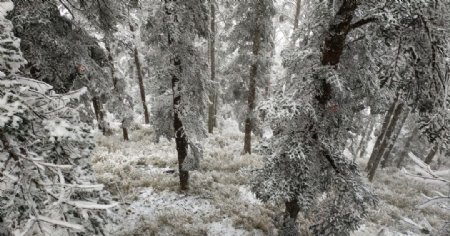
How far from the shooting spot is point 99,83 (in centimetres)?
912

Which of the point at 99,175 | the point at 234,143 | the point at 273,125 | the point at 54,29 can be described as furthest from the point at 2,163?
the point at 234,143

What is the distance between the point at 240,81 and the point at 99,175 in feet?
34.6

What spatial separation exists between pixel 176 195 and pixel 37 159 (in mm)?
9782

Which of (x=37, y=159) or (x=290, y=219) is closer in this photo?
(x=37, y=159)

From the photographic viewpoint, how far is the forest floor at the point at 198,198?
10.2 meters

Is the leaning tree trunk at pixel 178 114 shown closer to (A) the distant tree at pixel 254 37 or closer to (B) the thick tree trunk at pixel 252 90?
(A) the distant tree at pixel 254 37

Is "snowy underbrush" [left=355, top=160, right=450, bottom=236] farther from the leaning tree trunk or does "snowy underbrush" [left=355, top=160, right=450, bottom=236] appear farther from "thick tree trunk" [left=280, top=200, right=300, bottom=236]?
the leaning tree trunk

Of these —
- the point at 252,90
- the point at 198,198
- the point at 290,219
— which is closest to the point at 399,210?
the point at 252,90

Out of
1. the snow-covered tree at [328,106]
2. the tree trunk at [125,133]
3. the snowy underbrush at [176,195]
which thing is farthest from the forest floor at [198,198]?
the snow-covered tree at [328,106]

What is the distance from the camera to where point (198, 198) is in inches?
471

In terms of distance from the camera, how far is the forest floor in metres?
10.2

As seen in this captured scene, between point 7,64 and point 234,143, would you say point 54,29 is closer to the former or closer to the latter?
point 7,64

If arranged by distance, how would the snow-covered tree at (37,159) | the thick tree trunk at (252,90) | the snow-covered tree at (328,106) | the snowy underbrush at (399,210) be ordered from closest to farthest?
the snow-covered tree at (37,159) → the snow-covered tree at (328,106) → the snowy underbrush at (399,210) → the thick tree trunk at (252,90)

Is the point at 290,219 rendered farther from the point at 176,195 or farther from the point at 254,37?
the point at 254,37
